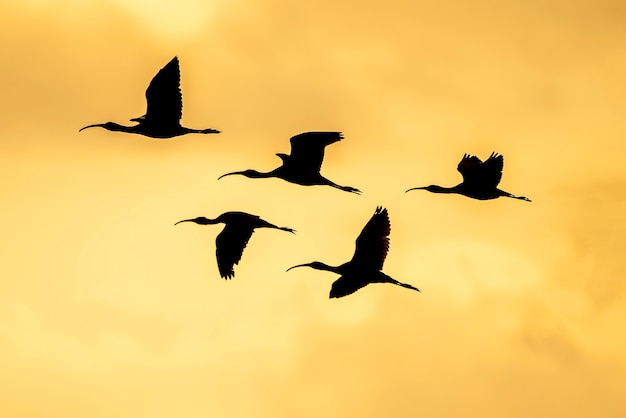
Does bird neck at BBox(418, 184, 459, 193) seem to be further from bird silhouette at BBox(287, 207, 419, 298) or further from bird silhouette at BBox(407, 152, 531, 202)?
bird silhouette at BBox(287, 207, 419, 298)

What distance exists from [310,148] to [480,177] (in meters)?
4.68

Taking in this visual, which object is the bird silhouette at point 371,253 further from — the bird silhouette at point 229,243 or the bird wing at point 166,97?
the bird wing at point 166,97

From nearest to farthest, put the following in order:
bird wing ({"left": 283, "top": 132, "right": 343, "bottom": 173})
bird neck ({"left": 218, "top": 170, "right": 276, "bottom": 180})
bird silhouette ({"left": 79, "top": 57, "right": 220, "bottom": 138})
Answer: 1. bird silhouette ({"left": 79, "top": 57, "right": 220, "bottom": 138})
2. bird wing ({"left": 283, "top": 132, "right": 343, "bottom": 173})
3. bird neck ({"left": 218, "top": 170, "right": 276, "bottom": 180})

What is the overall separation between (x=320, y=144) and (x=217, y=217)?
A: 4304 mm

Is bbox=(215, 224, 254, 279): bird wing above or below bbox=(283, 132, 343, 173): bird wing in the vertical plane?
below

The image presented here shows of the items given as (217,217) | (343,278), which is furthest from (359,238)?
(217,217)

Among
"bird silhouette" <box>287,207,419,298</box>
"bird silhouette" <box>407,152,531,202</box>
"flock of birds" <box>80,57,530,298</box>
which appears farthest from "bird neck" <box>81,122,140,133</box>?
"bird silhouette" <box>407,152,531,202</box>

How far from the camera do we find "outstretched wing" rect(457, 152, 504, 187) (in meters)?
49.2

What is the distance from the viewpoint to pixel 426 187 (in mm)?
52156

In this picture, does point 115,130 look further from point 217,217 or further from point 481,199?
point 481,199

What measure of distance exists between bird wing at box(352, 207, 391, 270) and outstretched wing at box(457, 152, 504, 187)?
306 centimetres

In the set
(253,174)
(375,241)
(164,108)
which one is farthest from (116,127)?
(375,241)

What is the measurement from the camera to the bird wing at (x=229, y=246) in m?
51.3

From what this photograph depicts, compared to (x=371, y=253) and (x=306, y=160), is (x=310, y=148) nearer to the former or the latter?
(x=306, y=160)
